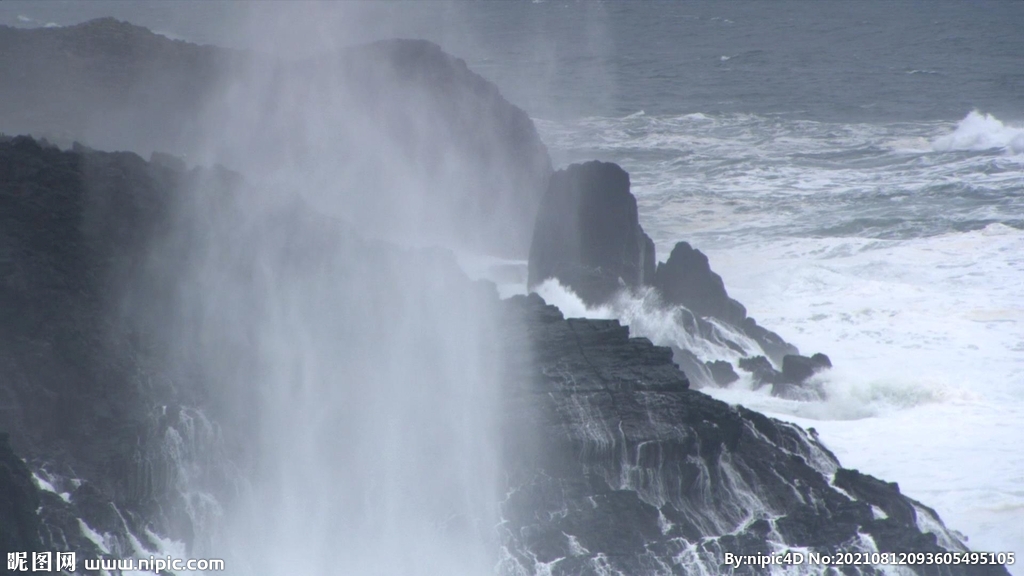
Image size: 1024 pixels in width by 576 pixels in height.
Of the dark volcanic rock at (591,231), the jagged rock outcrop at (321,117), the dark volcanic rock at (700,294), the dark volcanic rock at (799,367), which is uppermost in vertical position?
the jagged rock outcrop at (321,117)

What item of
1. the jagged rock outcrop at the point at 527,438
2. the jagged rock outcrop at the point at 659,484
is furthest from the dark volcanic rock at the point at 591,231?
the jagged rock outcrop at the point at 659,484

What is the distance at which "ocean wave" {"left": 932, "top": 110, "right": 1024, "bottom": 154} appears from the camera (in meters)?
53.2

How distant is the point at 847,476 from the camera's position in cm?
2009

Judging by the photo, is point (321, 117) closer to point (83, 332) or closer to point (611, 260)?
point (611, 260)

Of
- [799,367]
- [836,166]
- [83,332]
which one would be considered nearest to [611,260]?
[799,367]

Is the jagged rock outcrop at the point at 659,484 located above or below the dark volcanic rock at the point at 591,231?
below

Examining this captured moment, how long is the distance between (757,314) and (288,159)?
15.5 metres

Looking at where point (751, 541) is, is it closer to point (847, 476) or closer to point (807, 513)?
point (807, 513)

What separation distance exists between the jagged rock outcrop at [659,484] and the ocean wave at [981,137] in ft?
121

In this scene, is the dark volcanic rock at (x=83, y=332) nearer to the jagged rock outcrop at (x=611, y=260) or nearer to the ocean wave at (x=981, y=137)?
the jagged rock outcrop at (x=611, y=260)

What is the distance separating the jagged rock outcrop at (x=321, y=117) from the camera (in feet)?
120

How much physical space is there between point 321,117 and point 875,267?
19.1 m

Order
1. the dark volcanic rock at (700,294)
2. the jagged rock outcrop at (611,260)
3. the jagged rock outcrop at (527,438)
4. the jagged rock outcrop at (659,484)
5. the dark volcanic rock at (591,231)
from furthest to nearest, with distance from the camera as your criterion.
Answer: the dark volcanic rock at (700,294) < the dark volcanic rock at (591,231) < the jagged rock outcrop at (611,260) < the jagged rock outcrop at (659,484) < the jagged rock outcrop at (527,438)

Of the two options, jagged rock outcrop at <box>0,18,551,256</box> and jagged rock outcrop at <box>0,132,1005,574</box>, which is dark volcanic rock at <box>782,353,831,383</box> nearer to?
jagged rock outcrop at <box>0,132,1005,574</box>
